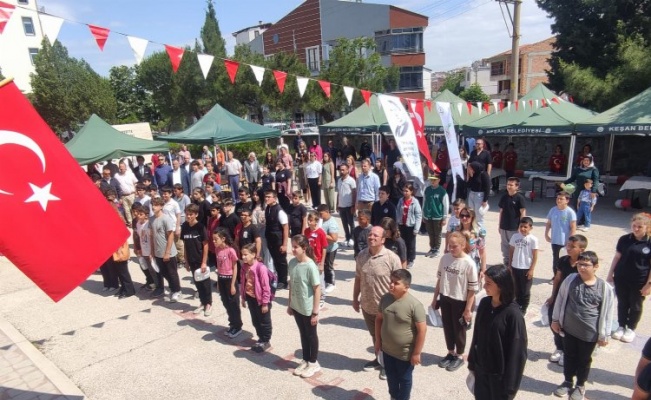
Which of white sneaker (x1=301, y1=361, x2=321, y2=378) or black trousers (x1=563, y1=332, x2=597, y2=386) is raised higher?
black trousers (x1=563, y1=332, x2=597, y2=386)

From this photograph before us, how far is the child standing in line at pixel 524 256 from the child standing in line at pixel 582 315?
1.34 meters

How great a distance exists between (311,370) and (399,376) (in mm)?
1240

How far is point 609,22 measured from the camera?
18719 millimetres

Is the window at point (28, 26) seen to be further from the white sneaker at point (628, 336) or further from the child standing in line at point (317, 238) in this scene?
the white sneaker at point (628, 336)

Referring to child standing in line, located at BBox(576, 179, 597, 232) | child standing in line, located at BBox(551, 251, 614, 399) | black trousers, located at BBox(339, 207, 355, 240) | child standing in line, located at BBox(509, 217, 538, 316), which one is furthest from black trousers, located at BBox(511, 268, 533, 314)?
child standing in line, located at BBox(576, 179, 597, 232)

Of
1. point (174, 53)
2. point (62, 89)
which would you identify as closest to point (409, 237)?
point (174, 53)

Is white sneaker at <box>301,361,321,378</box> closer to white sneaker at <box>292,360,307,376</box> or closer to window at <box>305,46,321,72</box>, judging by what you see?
white sneaker at <box>292,360,307,376</box>

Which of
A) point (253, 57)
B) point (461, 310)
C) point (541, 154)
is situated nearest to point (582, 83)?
point (541, 154)

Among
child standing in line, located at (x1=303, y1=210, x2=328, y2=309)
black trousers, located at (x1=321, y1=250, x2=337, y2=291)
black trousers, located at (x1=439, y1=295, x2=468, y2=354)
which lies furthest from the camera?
black trousers, located at (x1=321, y1=250, x2=337, y2=291)

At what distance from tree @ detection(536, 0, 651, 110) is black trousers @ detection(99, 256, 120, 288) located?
17330 mm

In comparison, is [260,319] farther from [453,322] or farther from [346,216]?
[346,216]

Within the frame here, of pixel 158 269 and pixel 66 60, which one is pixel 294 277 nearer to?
pixel 158 269

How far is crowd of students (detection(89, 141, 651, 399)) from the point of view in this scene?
3301 mm

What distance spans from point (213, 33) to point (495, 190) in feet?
129
